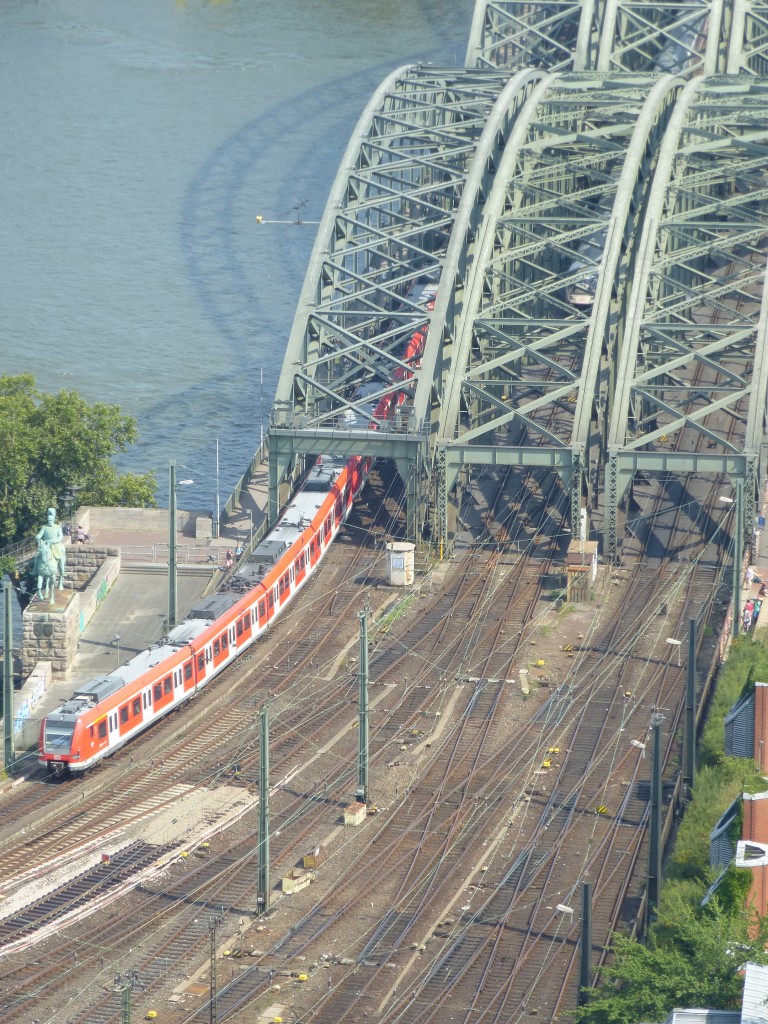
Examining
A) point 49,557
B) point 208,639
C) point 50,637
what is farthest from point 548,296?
point 50,637

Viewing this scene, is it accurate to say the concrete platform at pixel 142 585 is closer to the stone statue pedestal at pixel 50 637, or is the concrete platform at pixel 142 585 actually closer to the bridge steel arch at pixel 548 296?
the stone statue pedestal at pixel 50 637

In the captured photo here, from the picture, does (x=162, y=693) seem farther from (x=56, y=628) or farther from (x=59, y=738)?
(x=56, y=628)

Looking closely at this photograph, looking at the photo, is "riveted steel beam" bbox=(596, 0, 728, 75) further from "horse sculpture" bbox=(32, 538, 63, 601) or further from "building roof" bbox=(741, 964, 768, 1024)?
"building roof" bbox=(741, 964, 768, 1024)

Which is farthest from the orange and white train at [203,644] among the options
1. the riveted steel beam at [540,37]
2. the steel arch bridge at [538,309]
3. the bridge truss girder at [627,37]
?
the bridge truss girder at [627,37]

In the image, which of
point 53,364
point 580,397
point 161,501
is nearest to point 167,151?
point 53,364

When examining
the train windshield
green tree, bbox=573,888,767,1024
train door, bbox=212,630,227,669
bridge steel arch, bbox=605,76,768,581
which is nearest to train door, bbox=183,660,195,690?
train door, bbox=212,630,227,669

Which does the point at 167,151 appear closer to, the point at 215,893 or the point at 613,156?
the point at 613,156
